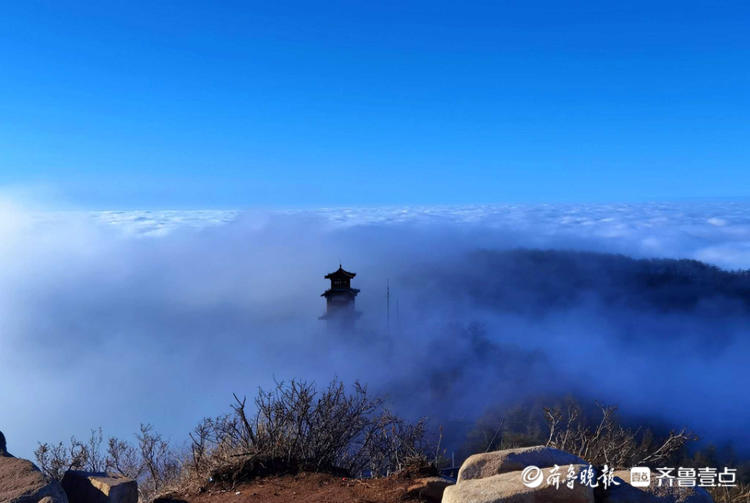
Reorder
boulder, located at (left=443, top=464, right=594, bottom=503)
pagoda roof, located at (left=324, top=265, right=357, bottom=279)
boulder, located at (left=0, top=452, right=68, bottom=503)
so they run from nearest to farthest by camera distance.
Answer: boulder, located at (left=443, top=464, right=594, bottom=503), boulder, located at (left=0, top=452, right=68, bottom=503), pagoda roof, located at (left=324, top=265, right=357, bottom=279)

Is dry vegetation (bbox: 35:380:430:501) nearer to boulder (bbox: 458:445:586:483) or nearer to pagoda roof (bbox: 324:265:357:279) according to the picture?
boulder (bbox: 458:445:586:483)

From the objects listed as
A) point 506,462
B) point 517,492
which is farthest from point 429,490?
point 517,492

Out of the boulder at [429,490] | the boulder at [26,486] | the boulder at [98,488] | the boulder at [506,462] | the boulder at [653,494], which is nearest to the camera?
the boulder at [653,494]

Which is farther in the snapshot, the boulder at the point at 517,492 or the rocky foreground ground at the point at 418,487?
the rocky foreground ground at the point at 418,487

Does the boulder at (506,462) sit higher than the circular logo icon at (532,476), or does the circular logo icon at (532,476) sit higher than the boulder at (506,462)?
the circular logo icon at (532,476)

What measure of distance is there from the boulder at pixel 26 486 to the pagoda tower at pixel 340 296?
91.3 ft

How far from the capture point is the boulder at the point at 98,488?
8.04m

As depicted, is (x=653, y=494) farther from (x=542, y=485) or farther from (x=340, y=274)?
(x=340, y=274)

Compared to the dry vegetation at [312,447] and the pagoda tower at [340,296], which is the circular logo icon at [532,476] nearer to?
the dry vegetation at [312,447]

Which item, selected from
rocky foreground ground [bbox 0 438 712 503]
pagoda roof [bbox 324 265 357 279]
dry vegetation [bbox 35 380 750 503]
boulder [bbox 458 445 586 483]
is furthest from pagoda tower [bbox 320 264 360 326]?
boulder [bbox 458 445 586 483]

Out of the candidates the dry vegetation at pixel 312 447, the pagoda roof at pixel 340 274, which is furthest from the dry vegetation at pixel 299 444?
the pagoda roof at pixel 340 274

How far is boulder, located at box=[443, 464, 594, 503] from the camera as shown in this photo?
19.3 ft

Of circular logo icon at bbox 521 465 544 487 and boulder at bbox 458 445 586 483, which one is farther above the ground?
circular logo icon at bbox 521 465 544 487

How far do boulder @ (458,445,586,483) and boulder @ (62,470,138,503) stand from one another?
15.9 ft
